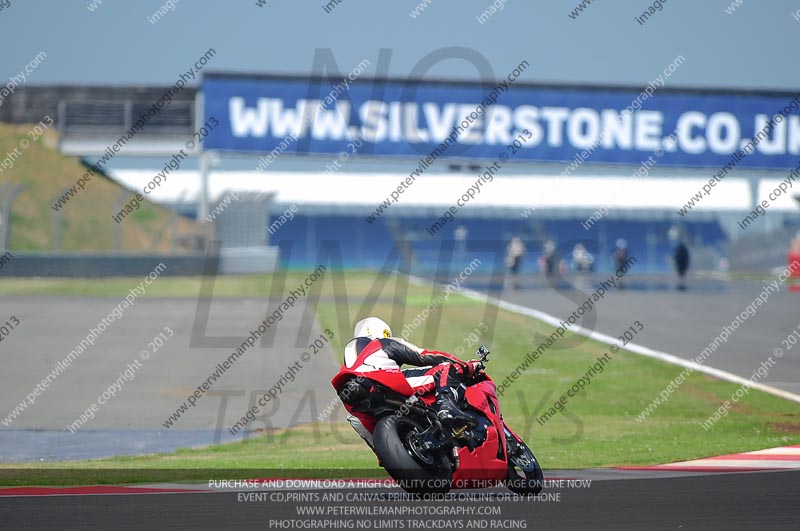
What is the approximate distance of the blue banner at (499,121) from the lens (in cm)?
5250

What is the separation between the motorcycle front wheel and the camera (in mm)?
8430

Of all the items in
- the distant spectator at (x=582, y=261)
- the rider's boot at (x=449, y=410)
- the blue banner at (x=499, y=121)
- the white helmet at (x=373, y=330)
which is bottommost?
the distant spectator at (x=582, y=261)

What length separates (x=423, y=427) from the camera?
870 cm

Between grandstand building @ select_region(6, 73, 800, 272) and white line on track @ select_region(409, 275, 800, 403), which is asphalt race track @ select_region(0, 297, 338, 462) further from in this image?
grandstand building @ select_region(6, 73, 800, 272)

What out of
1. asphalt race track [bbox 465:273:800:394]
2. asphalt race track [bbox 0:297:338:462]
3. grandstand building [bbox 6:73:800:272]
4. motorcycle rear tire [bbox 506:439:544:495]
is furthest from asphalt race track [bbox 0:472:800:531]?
grandstand building [bbox 6:73:800:272]

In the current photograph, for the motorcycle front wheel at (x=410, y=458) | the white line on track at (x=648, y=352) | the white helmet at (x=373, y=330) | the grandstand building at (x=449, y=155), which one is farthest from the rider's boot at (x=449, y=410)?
the grandstand building at (x=449, y=155)

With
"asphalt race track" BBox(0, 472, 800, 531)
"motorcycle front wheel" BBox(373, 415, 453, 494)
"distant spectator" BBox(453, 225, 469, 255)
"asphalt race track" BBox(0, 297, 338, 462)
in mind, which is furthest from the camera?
"distant spectator" BBox(453, 225, 469, 255)

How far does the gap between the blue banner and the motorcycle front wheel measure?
144ft

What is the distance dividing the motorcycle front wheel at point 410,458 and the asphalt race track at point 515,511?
0.18m

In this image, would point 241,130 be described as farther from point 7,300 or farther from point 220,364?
point 220,364

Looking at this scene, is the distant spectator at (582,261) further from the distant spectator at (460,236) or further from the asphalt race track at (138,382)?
the asphalt race track at (138,382)

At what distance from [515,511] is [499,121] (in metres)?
47.1

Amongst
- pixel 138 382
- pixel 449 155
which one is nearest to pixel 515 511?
pixel 138 382

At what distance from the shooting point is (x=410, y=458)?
8.45 metres
